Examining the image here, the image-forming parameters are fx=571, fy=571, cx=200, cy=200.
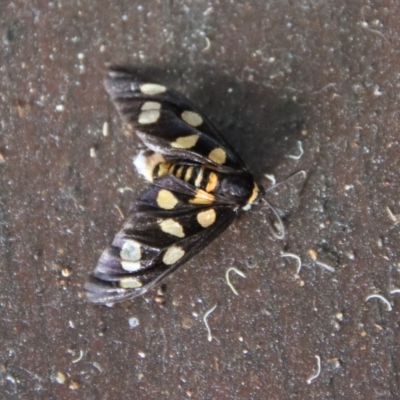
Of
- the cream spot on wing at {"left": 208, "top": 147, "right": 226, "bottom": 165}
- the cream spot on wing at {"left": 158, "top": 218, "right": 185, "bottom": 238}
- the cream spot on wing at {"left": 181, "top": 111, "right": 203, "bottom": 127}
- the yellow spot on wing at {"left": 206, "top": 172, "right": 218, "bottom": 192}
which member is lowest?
the cream spot on wing at {"left": 158, "top": 218, "right": 185, "bottom": 238}

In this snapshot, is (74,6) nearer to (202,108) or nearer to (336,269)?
(202,108)

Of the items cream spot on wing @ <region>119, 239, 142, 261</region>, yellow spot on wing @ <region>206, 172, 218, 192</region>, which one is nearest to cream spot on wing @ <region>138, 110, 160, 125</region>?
yellow spot on wing @ <region>206, 172, 218, 192</region>

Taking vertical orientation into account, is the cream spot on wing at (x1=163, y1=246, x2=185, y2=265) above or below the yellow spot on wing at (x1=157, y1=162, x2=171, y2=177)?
below

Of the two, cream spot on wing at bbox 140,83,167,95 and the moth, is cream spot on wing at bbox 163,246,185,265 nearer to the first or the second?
the moth

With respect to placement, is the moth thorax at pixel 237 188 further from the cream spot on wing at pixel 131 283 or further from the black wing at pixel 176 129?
the cream spot on wing at pixel 131 283

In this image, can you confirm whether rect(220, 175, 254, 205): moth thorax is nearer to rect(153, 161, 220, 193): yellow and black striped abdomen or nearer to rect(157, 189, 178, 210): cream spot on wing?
rect(153, 161, 220, 193): yellow and black striped abdomen

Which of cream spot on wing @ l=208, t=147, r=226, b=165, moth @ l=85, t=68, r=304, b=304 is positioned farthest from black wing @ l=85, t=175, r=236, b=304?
cream spot on wing @ l=208, t=147, r=226, b=165

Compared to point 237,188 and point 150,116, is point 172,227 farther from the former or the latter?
point 150,116
